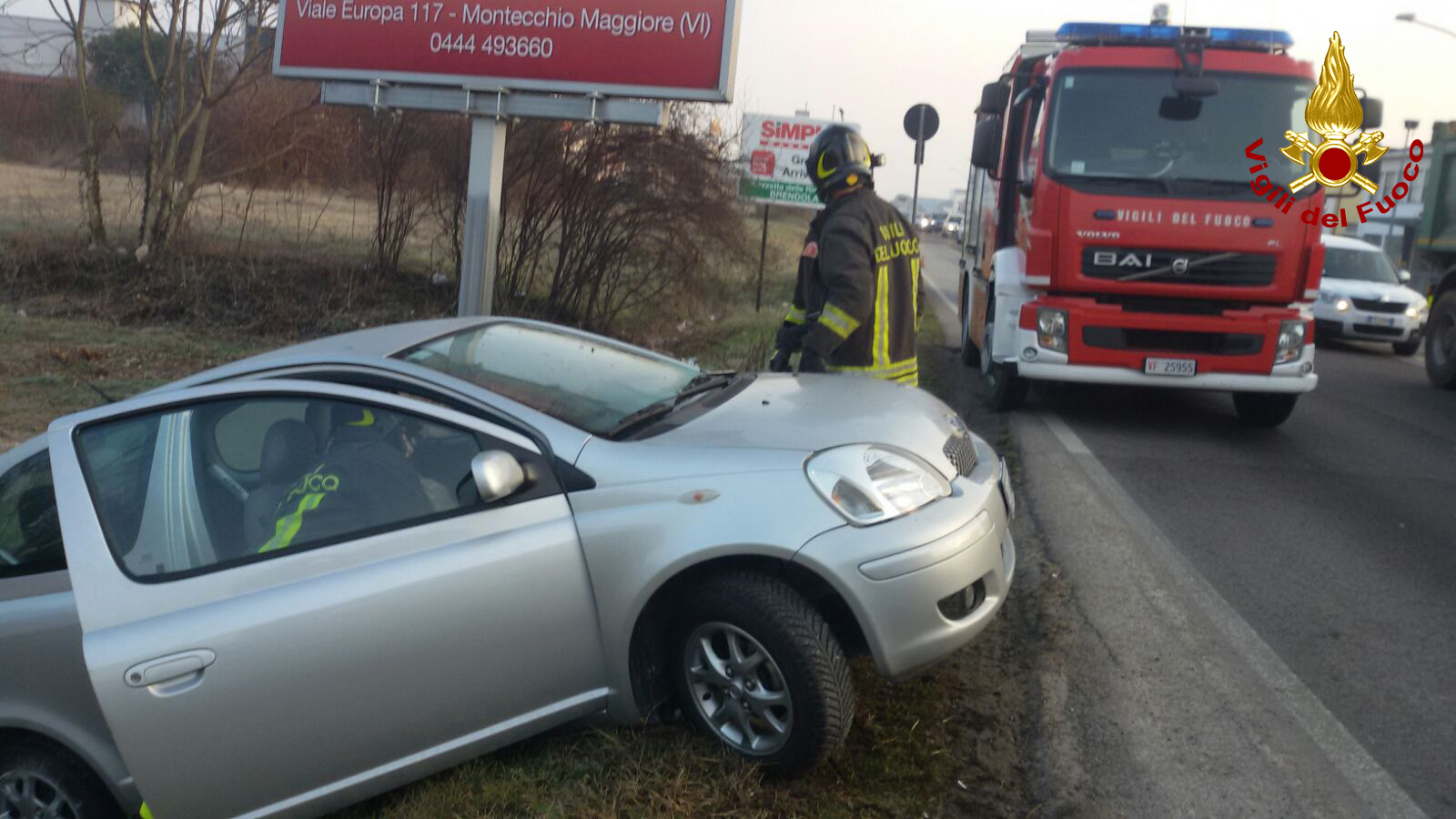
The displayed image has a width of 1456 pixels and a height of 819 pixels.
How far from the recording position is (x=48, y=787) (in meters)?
3.74

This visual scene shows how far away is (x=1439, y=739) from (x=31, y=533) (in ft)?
15.2

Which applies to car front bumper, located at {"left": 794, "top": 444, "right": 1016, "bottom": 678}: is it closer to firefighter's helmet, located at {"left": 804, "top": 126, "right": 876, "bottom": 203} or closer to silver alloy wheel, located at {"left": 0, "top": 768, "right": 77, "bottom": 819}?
firefighter's helmet, located at {"left": 804, "top": 126, "right": 876, "bottom": 203}

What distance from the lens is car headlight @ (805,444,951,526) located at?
367 centimetres

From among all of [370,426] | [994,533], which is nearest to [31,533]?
[370,426]

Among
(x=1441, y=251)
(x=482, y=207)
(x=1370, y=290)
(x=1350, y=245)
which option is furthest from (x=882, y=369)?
(x=1350, y=245)

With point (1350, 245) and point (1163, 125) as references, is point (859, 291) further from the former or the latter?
point (1350, 245)

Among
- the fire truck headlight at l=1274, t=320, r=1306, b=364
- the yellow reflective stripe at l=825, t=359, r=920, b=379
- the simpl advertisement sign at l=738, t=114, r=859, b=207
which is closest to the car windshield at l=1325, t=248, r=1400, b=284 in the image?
the simpl advertisement sign at l=738, t=114, r=859, b=207

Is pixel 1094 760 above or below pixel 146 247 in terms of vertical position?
below

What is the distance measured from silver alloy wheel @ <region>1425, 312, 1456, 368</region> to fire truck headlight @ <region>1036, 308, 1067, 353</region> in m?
5.74

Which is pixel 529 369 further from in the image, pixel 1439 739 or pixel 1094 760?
pixel 1439 739

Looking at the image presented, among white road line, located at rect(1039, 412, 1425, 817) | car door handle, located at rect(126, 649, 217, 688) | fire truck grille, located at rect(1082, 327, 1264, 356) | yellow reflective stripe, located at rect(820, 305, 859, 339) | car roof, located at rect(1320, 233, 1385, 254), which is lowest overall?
white road line, located at rect(1039, 412, 1425, 817)

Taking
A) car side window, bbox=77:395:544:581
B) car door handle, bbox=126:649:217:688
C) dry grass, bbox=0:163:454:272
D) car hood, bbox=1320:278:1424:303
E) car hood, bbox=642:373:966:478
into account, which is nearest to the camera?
car door handle, bbox=126:649:217:688

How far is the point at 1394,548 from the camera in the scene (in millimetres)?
6270

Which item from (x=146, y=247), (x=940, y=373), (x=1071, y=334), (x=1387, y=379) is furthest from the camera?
(x=146, y=247)
